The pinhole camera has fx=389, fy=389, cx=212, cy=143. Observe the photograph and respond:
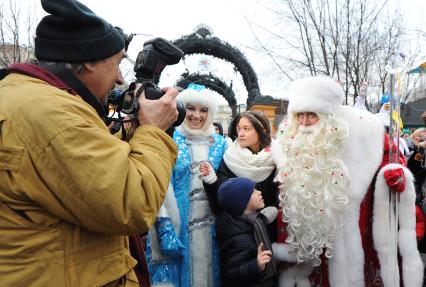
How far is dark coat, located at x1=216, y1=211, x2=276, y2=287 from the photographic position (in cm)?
252

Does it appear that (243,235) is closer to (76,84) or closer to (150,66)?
(150,66)

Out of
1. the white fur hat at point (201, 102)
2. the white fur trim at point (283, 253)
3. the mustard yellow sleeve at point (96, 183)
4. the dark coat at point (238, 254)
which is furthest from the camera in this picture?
the white fur hat at point (201, 102)

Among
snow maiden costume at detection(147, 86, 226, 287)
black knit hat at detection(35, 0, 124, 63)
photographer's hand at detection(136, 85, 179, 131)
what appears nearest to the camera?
black knit hat at detection(35, 0, 124, 63)

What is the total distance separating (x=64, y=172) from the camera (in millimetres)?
1079

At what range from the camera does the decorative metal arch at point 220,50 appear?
1221cm

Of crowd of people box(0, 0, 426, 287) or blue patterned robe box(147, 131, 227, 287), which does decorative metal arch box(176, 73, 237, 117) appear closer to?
crowd of people box(0, 0, 426, 287)

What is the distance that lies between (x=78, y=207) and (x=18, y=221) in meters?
0.19

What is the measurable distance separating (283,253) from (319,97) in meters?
1.14

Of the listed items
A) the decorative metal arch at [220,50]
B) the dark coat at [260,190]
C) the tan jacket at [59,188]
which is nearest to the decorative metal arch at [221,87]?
the decorative metal arch at [220,50]

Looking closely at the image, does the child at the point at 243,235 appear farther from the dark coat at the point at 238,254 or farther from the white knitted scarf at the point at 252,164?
the white knitted scarf at the point at 252,164

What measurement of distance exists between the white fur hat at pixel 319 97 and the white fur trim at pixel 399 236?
1.86ft

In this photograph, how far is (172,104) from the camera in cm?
138

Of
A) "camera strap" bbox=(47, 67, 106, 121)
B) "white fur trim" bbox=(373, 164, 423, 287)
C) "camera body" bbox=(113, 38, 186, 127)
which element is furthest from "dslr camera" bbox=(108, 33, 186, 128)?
"white fur trim" bbox=(373, 164, 423, 287)

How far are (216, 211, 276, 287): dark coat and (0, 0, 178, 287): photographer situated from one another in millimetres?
1413
